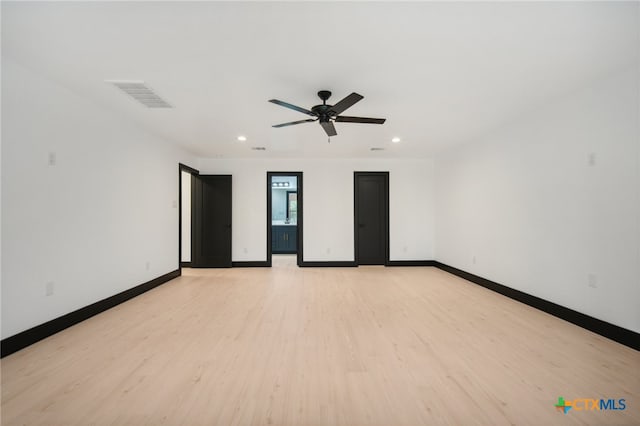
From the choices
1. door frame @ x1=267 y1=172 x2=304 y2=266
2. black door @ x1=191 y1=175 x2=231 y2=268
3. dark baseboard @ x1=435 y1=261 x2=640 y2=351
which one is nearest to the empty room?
dark baseboard @ x1=435 y1=261 x2=640 y2=351

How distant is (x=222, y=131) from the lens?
4613 millimetres

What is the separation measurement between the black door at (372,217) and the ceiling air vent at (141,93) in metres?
4.47

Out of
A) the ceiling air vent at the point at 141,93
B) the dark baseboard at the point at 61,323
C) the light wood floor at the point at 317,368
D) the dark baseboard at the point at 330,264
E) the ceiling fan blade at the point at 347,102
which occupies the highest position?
the ceiling air vent at the point at 141,93

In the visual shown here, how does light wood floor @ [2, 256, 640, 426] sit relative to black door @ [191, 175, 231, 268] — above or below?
below

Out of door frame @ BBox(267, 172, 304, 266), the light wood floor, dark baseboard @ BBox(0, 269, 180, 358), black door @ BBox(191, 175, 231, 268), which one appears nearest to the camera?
the light wood floor

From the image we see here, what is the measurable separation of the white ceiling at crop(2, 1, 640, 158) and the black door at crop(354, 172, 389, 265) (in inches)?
121

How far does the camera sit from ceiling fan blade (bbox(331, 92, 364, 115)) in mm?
2562

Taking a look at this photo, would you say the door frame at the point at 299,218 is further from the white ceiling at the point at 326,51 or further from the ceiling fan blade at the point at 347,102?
the ceiling fan blade at the point at 347,102

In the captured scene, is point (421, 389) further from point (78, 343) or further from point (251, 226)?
point (251, 226)

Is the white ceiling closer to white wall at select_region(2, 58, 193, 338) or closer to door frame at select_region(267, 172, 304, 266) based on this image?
white wall at select_region(2, 58, 193, 338)

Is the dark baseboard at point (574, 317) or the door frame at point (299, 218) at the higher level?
the door frame at point (299, 218)

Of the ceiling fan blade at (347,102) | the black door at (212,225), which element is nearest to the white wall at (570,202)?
the ceiling fan blade at (347,102)

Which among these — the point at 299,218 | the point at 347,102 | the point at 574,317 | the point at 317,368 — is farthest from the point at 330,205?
the point at 317,368

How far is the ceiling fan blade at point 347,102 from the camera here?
256 cm
